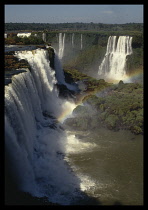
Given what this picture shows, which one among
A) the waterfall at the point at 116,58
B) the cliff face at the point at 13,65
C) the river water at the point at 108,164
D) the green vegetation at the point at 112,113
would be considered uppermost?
Answer: the waterfall at the point at 116,58

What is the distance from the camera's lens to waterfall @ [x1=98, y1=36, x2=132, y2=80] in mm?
39094

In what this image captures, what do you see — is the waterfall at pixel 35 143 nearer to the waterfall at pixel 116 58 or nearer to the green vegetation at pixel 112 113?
the green vegetation at pixel 112 113

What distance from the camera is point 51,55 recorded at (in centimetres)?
2847

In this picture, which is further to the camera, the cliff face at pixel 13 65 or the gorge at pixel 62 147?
the cliff face at pixel 13 65

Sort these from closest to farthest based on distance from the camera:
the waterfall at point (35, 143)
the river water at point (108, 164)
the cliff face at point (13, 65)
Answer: the waterfall at point (35, 143)
the river water at point (108, 164)
the cliff face at point (13, 65)

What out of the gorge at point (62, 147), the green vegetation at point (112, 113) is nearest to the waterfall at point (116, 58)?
the gorge at point (62, 147)

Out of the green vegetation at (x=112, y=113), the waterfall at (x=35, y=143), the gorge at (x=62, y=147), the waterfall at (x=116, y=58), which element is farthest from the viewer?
the waterfall at (x=116, y=58)

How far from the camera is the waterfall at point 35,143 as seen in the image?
479 inches

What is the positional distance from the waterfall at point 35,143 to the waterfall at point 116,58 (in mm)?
18678

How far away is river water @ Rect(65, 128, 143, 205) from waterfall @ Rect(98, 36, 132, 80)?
20817 millimetres
